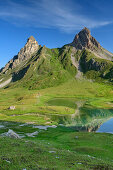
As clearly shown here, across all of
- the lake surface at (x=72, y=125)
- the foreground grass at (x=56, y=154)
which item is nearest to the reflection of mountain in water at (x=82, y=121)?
the lake surface at (x=72, y=125)

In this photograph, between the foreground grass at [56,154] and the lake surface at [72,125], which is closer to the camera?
the foreground grass at [56,154]

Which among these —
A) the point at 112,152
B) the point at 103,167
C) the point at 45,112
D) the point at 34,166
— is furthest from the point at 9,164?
the point at 45,112

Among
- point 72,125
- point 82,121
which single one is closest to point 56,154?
point 72,125

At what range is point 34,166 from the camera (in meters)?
18.3

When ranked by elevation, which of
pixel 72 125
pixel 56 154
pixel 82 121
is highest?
pixel 56 154

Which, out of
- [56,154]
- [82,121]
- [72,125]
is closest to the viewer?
[56,154]

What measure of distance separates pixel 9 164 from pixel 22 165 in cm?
152

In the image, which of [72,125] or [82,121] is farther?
[82,121]

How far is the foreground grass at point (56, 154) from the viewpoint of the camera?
19.2m

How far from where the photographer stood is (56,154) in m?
27.0

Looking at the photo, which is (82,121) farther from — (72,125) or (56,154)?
(56,154)

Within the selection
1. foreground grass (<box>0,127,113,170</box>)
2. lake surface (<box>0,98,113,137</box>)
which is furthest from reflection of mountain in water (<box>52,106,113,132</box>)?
foreground grass (<box>0,127,113,170</box>)

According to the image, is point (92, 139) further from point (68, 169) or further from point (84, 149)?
point (68, 169)

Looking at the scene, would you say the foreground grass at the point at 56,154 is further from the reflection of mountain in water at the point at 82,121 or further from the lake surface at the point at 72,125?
the reflection of mountain in water at the point at 82,121
